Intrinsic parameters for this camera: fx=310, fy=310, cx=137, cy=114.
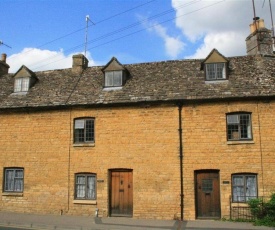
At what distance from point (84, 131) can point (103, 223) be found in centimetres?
549

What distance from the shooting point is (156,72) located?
19.8 metres

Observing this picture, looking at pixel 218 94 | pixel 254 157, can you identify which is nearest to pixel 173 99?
pixel 218 94

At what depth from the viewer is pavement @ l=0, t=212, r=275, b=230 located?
1363 centimetres

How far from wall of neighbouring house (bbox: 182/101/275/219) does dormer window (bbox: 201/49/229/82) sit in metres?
2.15

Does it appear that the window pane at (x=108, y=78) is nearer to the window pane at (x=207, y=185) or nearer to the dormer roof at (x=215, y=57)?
the dormer roof at (x=215, y=57)

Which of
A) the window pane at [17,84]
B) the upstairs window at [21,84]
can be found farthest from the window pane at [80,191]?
the window pane at [17,84]

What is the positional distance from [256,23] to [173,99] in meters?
9.22

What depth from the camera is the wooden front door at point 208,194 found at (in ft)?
52.4

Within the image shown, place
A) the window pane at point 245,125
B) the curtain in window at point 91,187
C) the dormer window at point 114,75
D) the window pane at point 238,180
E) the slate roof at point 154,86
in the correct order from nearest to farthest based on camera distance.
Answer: the window pane at point 238,180, the window pane at point 245,125, the slate roof at point 154,86, the curtain in window at point 91,187, the dormer window at point 114,75

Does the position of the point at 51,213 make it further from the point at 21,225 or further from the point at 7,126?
the point at 7,126

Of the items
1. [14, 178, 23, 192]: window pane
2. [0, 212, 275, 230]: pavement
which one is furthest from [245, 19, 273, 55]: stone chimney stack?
[14, 178, 23, 192]: window pane

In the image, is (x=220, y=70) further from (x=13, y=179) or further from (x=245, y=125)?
(x=13, y=179)

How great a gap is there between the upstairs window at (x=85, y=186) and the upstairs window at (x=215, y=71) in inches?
346

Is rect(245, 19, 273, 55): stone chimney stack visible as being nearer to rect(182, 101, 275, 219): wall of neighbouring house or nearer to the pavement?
rect(182, 101, 275, 219): wall of neighbouring house
